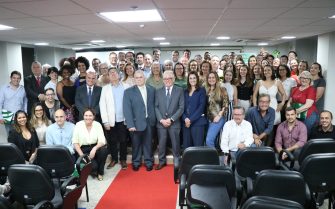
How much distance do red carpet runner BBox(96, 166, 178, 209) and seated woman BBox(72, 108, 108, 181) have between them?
455 millimetres

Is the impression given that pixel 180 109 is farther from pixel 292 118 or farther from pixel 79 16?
pixel 79 16

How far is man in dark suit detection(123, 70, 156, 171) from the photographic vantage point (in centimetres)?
416

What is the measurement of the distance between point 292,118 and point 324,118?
375 mm

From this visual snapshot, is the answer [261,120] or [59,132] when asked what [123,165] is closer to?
[59,132]

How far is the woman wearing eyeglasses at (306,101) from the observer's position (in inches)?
168

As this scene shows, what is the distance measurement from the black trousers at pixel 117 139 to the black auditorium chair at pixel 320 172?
2711 mm

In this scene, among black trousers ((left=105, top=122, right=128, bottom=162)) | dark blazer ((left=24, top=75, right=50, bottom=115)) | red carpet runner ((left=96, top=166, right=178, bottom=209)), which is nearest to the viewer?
red carpet runner ((left=96, top=166, right=178, bottom=209))

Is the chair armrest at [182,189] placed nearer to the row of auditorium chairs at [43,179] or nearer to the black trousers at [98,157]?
the row of auditorium chairs at [43,179]

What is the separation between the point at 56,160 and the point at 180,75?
241 cm

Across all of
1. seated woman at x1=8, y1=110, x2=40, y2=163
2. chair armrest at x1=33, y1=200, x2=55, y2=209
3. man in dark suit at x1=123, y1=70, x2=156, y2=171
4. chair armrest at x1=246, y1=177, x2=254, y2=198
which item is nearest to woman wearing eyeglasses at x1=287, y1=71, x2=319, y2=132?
chair armrest at x1=246, y1=177, x2=254, y2=198

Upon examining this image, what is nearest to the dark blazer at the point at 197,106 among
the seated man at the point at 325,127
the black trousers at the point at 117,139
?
the black trousers at the point at 117,139

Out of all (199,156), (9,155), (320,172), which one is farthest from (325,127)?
(9,155)

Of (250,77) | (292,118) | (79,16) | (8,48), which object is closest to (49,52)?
(8,48)

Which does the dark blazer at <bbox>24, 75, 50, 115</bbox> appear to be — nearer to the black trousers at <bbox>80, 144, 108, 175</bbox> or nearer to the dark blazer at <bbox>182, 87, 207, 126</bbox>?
the black trousers at <bbox>80, 144, 108, 175</bbox>
